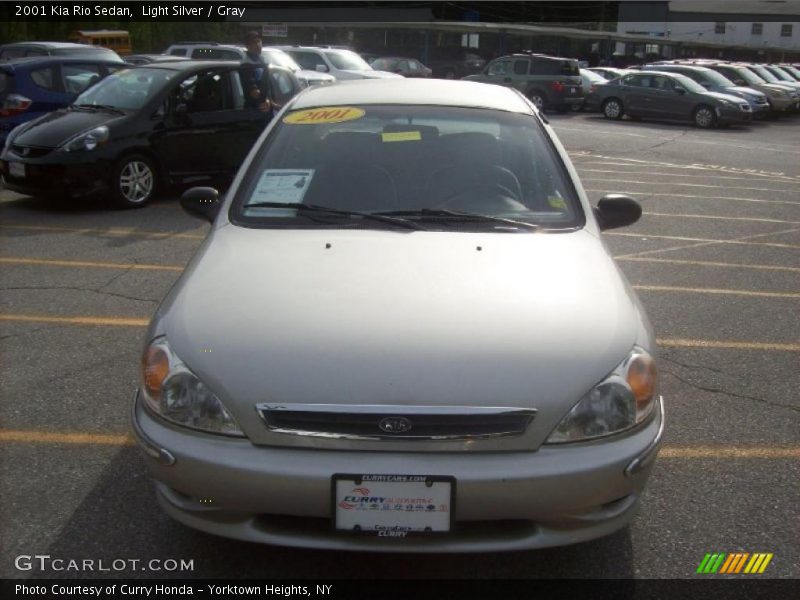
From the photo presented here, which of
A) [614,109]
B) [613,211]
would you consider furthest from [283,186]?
[614,109]

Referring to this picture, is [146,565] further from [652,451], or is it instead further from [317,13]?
[317,13]

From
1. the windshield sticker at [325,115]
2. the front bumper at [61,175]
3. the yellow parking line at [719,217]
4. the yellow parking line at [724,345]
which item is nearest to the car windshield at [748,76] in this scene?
the yellow parking line at [719,217]

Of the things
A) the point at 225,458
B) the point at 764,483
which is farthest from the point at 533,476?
the point at 764,483

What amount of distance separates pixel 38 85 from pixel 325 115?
8351 millimetres

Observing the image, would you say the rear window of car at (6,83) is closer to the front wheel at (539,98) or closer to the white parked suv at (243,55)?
the white parked suv at (243,55)

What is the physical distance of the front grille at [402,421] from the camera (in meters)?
2.65

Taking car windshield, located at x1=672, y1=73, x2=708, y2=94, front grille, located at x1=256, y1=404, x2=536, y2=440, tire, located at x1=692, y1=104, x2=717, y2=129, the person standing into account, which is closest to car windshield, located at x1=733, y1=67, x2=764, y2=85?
car windshield, located at x1=672, y1=73, x2=708, y2=94

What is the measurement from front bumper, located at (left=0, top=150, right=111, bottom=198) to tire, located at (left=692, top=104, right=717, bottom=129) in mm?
18387

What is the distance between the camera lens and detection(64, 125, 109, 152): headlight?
30.1ft

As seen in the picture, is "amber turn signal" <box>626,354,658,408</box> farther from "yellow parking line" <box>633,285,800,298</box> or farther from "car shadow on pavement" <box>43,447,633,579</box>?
"yellow parking line" <box>633,285,800,298</box>

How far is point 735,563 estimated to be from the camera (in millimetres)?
3133

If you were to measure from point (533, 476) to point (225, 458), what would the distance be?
0.90m

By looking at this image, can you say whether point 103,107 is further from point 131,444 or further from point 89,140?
point 131,444

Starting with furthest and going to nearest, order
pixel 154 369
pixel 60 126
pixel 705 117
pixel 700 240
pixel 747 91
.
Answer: pixel 747 91 < pixel 705 117 < pixel 60 126 < pixel 700 240 < pixel 154 369
